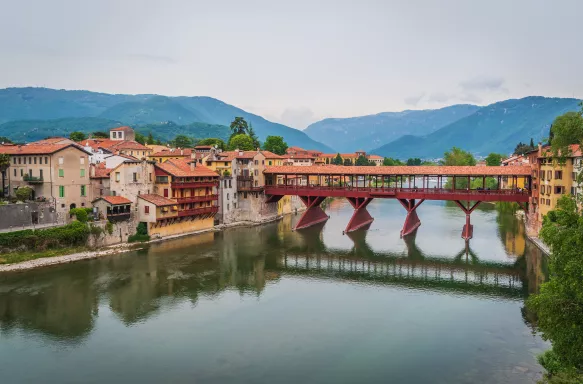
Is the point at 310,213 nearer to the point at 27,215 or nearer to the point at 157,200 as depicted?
the point at 157,200

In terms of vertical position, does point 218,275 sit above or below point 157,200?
below

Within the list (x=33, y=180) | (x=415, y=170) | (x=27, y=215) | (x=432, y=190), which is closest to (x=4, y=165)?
(x=33, y=180)

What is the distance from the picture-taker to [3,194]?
176ft

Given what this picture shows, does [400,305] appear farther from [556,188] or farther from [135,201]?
[135,201]

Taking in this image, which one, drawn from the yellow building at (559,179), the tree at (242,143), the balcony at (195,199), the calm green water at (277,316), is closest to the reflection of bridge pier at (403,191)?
the yellow building at (559,179)

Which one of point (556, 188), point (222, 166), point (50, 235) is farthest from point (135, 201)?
point (556, 188)

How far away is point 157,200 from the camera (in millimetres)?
57219

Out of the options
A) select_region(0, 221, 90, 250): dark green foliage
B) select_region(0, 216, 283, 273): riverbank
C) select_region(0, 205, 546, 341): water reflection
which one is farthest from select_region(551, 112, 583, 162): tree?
select_region(0, 221, 90, 250): dark green foliage

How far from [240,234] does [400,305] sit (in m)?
31.9

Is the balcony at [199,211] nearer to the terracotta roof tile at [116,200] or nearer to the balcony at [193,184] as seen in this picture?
the balcony at [193,184]

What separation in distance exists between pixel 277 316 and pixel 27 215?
2859 centimetres

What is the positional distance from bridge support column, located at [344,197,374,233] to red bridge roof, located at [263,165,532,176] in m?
3.83

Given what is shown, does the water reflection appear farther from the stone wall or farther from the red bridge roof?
the red bridge roof

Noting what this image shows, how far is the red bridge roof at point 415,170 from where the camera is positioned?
60062 millimetres
